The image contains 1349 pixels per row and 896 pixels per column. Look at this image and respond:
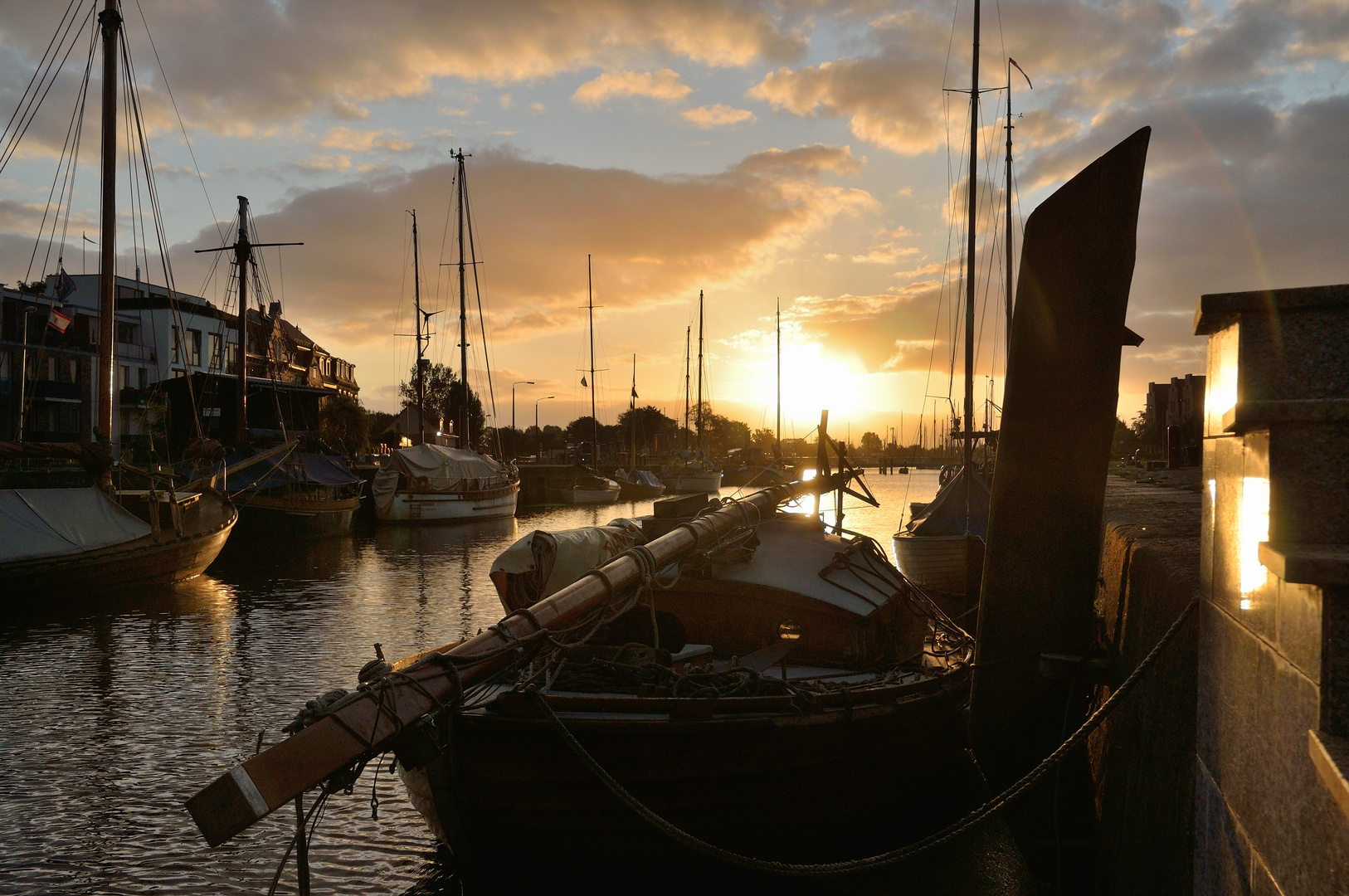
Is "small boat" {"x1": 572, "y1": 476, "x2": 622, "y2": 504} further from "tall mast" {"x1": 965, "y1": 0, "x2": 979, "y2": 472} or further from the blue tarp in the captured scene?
"tall mast" {"x1": 965, "y1": 0, "x2": 979, "y2": 472}

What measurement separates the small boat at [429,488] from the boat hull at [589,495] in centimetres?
1888

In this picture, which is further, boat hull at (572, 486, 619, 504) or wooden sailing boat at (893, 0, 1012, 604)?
boat hull at (572, 486, 619, 504)

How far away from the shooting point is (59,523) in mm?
19578

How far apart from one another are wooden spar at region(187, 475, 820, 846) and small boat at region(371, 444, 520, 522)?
37.4 meters

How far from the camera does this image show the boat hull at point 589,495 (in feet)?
212

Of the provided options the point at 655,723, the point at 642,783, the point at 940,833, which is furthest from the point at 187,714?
the point at 940,833

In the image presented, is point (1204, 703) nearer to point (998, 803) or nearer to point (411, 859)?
point (998, 803)

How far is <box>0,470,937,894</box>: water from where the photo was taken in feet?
24.9

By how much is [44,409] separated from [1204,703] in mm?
59812

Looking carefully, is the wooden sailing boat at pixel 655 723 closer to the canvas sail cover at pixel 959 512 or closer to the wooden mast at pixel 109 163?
the canvas sail cover at pixel 959 512

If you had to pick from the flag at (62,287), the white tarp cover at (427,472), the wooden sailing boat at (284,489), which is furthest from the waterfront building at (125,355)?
the white tarp cover at (427,472)

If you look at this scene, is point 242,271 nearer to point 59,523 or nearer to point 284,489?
point 284,489

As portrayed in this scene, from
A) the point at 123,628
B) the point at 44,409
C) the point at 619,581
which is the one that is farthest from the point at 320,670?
the point at 44,409

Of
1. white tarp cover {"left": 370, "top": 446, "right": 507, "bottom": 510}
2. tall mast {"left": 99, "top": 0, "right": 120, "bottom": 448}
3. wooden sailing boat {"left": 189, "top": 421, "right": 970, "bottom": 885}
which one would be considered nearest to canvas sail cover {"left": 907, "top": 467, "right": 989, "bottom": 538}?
wooden sailing boat {"left": 189, "top": 421, "right": 970, "bottom": 885}
